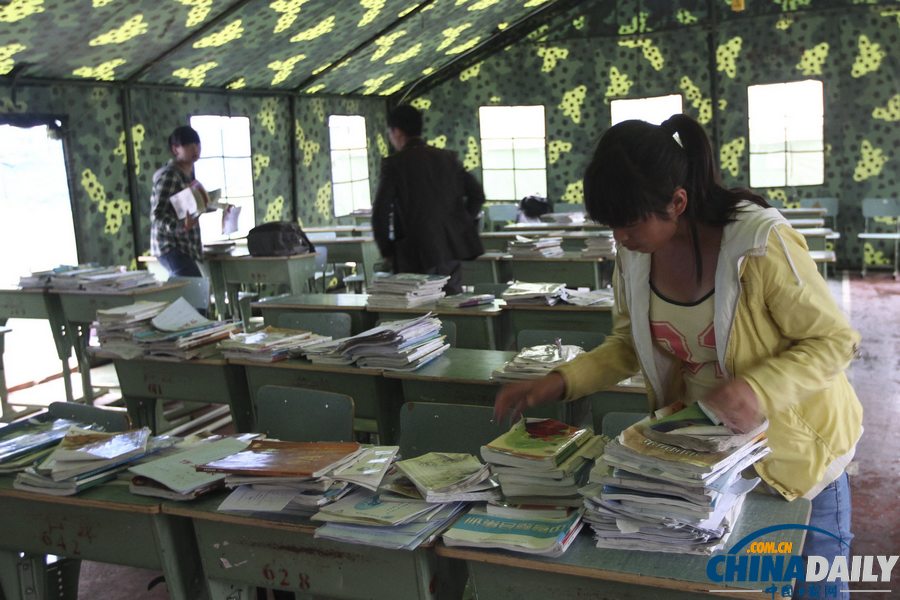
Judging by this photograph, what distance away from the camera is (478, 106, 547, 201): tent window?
468 inches

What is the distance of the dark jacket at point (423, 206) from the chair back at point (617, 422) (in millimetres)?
2578

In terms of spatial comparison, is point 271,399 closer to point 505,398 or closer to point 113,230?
point 505,398

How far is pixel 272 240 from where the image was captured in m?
6.84

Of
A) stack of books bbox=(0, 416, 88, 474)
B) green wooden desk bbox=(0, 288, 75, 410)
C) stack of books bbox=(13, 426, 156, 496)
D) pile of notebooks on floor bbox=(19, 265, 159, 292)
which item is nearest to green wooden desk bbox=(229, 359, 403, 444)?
stack of books bbox=(0, 416, 88, 474)

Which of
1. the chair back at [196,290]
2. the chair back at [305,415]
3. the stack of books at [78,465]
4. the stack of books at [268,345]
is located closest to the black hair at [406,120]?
the stack of books at [268,345]

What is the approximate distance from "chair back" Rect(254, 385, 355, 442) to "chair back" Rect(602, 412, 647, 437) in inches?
32.1

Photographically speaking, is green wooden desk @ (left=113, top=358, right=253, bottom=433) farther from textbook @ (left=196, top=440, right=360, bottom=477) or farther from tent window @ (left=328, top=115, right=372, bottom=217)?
tent window @ (left=328, top=115, right=372, bottom=217)

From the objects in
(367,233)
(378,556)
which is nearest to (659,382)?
(378,556)

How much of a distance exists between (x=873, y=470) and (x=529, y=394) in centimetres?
305

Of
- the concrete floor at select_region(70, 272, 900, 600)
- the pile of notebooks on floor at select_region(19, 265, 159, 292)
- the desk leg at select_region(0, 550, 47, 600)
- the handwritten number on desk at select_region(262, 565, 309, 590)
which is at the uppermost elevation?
the pile of notebooks on floor at select_region(19, 265, 159, 292)

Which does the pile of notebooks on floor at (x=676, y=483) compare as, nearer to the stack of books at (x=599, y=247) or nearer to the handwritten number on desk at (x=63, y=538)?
the handwritten number on desk at (x=63, y=538)

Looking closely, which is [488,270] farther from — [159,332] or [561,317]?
[159,332]

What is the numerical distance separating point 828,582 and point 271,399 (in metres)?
1.88

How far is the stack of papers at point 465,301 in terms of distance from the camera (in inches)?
181
